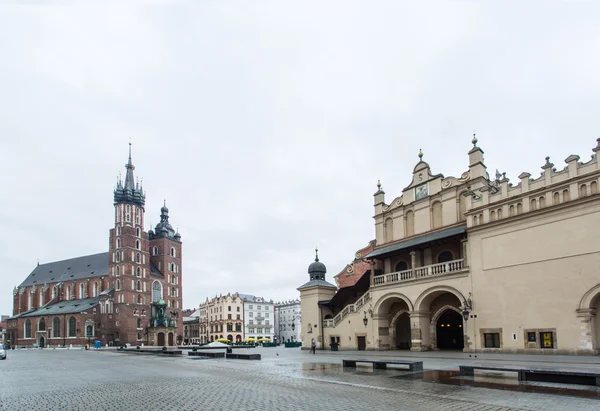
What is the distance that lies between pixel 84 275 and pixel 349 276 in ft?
270

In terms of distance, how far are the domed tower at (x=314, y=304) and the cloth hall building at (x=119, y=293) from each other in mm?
54373

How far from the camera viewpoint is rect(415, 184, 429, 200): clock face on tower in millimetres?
38875

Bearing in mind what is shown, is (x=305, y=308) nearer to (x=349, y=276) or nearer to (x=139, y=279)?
(x=349, y=276)

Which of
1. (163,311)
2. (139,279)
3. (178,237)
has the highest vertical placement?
(178,237)

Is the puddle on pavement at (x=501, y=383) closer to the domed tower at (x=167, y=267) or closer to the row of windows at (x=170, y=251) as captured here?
the domed tower at (x=167, y=267)

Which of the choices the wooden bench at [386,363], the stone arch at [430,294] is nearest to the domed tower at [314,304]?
the stone arch at [430,294]

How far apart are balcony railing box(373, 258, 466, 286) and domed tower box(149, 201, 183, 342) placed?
76625 mm

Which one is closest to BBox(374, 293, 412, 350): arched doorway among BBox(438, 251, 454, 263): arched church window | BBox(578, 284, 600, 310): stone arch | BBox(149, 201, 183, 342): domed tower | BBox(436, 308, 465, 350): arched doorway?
BBox(436, 308, 465, 350): arched doorway

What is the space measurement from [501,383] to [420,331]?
857 inches

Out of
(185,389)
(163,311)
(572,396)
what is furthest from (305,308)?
(163,311)

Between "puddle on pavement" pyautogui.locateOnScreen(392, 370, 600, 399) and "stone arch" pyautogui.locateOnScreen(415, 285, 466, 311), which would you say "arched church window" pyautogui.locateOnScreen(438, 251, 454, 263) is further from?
"puddle on pavement" pyautogui.locateOnScreen(392, 370, 600, 399)

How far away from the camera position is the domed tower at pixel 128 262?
94.8 metres

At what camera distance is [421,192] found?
39.3 metres

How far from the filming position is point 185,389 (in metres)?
14.7
